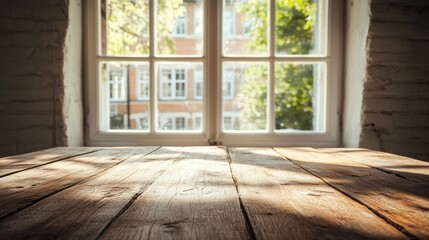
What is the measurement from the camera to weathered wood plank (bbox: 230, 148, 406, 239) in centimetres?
48

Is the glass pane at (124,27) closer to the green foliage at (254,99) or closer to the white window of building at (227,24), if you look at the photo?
the white window of building at (227,24)

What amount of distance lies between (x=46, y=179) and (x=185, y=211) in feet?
1.45

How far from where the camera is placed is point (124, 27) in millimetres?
2047

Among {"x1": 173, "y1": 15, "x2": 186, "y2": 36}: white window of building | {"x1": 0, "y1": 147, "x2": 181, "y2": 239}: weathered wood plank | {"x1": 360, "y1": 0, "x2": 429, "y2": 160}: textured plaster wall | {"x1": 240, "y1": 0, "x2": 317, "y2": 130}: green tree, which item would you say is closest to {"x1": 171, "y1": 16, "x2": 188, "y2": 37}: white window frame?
{"x1": 173, "y1": 15, "x2": 186, "y2": 36}: white window of building

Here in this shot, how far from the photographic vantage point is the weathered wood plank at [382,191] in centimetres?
53

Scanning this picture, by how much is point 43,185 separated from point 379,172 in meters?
0.86

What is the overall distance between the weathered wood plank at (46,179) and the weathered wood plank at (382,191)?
0.61 metres

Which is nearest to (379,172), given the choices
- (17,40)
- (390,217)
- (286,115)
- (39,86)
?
(390,217)

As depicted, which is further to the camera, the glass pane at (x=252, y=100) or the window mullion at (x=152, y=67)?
the glass pane at (x=252, y=100)

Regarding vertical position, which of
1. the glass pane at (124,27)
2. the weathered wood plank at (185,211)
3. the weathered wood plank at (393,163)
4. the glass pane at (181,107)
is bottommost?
the weathered wood plank at (393,163)

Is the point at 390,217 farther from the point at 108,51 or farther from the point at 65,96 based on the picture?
the point at 108,51

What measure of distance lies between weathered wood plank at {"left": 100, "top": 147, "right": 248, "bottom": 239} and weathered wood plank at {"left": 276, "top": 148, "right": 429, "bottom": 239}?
0.79 feet

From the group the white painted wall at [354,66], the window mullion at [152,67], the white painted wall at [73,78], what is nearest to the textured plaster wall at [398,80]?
the white painted wall at [354,66]

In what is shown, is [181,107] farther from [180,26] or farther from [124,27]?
[124,27]
